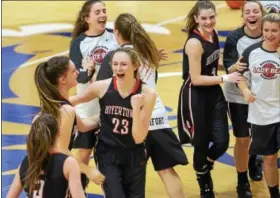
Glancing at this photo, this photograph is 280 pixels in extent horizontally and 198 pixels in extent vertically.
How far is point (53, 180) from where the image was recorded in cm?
446

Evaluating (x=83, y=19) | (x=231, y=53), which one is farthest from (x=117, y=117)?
(x=231, y=53)

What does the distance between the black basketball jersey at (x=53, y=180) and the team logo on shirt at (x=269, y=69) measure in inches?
84.7

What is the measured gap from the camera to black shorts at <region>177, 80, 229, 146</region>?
6219 millimetres

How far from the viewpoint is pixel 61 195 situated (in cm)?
449

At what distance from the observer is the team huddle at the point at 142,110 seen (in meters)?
4.57

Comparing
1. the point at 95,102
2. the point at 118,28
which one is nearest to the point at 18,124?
the point at 95,102

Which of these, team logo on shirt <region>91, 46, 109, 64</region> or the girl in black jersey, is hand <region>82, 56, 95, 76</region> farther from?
the girl in black jersey

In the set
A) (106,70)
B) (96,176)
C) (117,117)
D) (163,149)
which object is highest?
(106,70)

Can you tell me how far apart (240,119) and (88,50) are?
1493 mm

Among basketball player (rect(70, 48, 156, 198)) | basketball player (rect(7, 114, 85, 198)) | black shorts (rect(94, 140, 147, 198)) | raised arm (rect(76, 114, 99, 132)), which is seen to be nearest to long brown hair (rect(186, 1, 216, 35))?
basketball player (rect(70, 48, 156, 198))

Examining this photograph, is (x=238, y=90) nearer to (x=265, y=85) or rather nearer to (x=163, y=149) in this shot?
(x=265, y=85)

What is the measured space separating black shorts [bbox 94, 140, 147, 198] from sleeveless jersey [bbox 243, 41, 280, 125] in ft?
3.97

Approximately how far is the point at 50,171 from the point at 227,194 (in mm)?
2630

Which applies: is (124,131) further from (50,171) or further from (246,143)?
(246,143)
